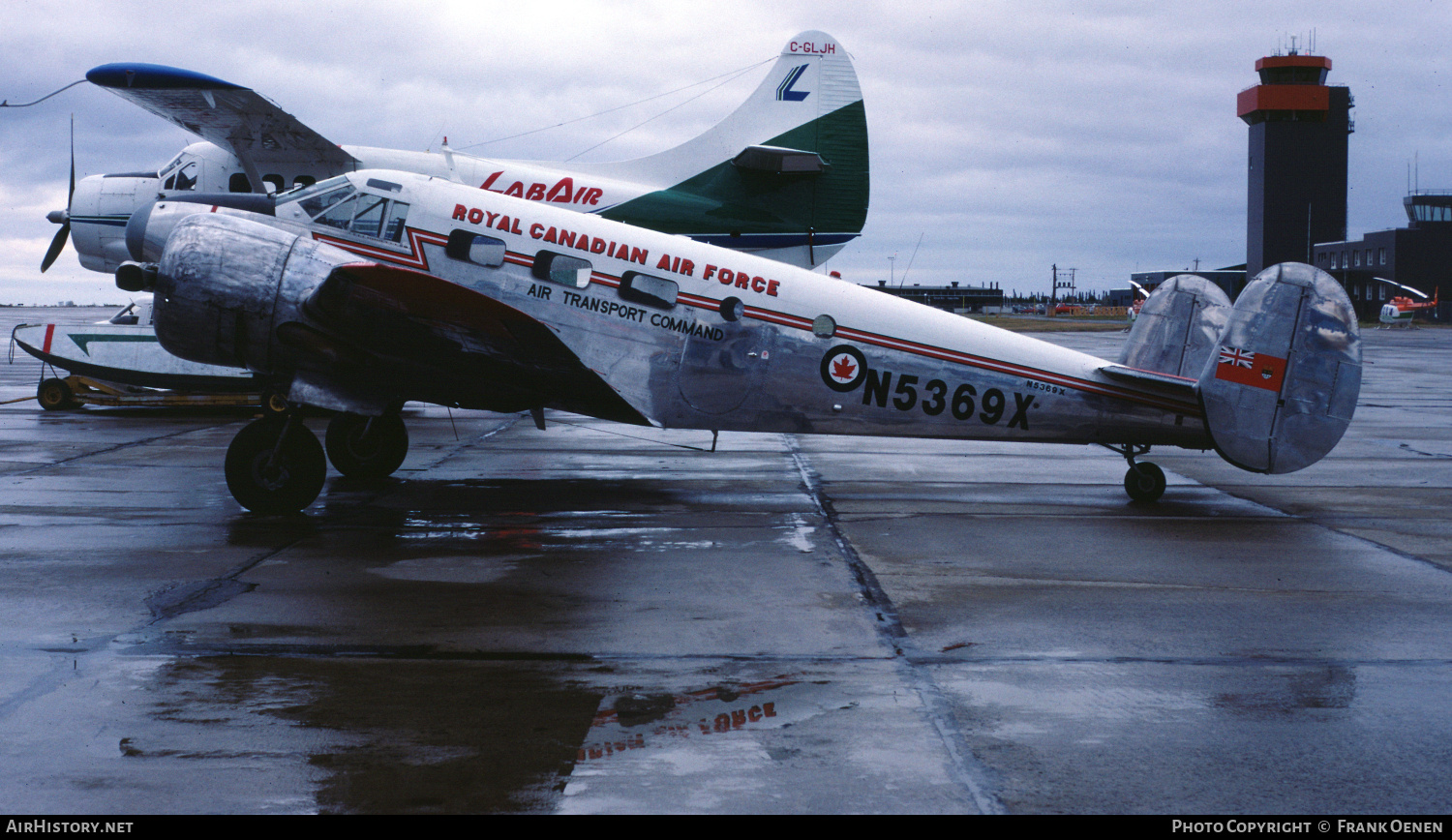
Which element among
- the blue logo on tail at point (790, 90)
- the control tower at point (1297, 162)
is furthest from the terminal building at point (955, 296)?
the blue logo on tail at point (790, 90)

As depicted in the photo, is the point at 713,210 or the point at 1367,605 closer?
the point at 1367,605

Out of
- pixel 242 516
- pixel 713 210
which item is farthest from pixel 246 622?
pixel 713 210

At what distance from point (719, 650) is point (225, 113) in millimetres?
16543

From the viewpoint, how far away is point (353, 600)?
8.16m

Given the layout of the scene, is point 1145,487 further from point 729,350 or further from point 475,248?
point 475,248

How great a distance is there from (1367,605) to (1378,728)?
2.94 m

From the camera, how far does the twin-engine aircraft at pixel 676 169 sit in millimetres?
19297

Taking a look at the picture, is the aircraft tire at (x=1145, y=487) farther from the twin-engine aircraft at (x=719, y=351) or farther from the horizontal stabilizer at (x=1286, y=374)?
the horizontal stabilizer at (x=1286, y=374)

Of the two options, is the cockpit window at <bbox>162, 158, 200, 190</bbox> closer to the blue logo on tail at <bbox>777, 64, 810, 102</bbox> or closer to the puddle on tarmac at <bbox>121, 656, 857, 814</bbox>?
the blue logo on tail at <bbox>777, 64, 810, 102</bbox>

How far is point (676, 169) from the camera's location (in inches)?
805

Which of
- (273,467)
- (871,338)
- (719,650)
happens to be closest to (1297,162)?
(871,338)

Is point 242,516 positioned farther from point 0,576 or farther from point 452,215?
point 452,215

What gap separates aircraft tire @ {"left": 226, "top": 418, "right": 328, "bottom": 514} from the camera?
36.8 feet

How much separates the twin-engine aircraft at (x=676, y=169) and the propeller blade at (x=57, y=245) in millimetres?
366
